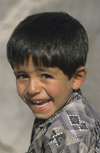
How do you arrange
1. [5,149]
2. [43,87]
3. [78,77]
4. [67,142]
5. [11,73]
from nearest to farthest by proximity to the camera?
[67,142] → [43,87] → [78,77] → [5,149] → [11,73]

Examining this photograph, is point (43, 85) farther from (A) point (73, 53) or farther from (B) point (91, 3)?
(B) point (91, 3)

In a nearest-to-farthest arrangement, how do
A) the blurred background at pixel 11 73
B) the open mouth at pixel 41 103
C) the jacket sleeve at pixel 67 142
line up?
the jacket sleeve at pixel 67 142
the open mouth at pixel 41 103
the blurred background at pixel 11 73

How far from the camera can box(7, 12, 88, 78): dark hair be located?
4.48ft

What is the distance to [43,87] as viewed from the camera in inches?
Answer: 55.4

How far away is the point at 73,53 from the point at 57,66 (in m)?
0.10

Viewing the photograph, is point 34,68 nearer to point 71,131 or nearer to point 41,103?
point 41,103

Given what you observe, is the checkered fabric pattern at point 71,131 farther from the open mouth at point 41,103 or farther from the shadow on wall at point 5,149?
the shadow on wall at point 5,149

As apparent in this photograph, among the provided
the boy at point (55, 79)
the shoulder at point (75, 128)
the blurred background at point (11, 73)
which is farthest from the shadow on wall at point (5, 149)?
the shoulder at point (75, 128)

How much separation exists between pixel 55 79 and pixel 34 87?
10 centimetres

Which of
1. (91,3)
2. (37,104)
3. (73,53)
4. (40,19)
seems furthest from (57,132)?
(91,3)

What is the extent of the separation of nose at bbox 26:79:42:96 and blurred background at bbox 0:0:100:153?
1141mm

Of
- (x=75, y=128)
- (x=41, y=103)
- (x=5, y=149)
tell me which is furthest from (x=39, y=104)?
(x=5, y=149)

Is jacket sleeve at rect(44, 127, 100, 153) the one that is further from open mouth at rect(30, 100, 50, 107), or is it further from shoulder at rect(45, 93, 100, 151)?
open mouth at rect(30, 100, 50, 107)

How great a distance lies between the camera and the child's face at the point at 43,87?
1.38 metres
